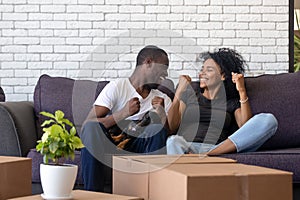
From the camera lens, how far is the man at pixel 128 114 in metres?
3.12

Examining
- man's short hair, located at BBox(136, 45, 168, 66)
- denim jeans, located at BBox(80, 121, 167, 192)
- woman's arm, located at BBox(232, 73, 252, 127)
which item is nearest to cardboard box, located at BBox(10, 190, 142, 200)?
denim jeans, located at BBox(80, 121, 167, 192)

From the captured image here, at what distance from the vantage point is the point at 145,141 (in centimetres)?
332

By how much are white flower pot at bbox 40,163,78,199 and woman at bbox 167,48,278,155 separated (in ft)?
3.93

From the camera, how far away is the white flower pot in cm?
222

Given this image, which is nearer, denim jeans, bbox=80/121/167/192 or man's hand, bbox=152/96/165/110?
denim jeans, bbox=80/121/167/192

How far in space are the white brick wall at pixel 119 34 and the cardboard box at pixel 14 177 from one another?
1808 mm

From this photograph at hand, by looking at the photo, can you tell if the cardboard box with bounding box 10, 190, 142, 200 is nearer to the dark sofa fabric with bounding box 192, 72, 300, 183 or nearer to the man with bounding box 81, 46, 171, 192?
the man with bounding box 81, 46, 171, 192

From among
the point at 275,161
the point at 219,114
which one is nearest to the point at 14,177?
the point at 275,161

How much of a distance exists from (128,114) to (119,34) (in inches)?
44.3

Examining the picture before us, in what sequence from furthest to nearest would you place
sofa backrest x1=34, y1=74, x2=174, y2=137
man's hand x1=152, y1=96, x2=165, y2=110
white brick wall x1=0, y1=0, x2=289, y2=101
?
white brick wall x1=0, y1=0, x2=289, y2=101 < sofa backrest x1=34, y1=74, x2=174, y2=137 < man's hand x1=152, y1=96, x2=165, y2=110

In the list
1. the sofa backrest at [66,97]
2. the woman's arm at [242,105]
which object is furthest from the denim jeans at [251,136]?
the sofa backrest at [66,97]

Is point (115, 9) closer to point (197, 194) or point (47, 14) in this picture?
point (47, 14)

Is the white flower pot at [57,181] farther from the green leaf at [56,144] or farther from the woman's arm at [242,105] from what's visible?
the woman's arm at [242,105]

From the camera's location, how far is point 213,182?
6.57ft
